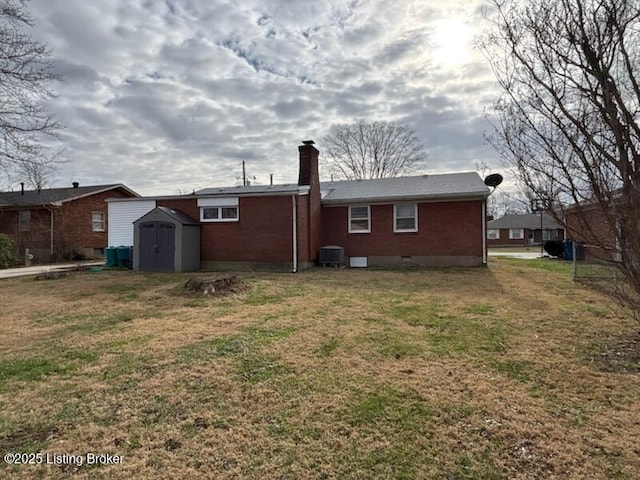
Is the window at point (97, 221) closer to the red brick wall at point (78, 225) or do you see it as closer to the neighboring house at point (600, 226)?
the red brick wall at point (78, 225)

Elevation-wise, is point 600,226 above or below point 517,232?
below

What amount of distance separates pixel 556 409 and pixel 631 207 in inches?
83.6

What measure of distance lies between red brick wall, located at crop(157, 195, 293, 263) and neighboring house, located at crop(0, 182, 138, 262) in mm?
9928

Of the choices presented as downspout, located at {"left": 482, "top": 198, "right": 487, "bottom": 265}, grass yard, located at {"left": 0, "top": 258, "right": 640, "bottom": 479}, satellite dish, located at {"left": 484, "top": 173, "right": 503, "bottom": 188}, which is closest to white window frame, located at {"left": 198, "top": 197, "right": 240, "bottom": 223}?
grass yard, located at {"left": 0, "top": 258, "right": 640, "bottom": 479}

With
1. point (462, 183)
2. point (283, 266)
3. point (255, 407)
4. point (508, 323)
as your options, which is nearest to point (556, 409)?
point (255, 407)

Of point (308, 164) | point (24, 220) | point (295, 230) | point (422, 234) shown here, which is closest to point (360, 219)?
point (422, 234)

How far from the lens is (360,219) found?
16.7 metres

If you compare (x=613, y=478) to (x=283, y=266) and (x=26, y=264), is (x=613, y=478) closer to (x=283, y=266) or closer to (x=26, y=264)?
(x=283, y=266)

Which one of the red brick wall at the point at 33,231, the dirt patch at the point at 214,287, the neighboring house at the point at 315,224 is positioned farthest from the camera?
the red brick wall at the point at 33,231

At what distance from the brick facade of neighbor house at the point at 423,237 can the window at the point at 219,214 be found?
4.29 meters

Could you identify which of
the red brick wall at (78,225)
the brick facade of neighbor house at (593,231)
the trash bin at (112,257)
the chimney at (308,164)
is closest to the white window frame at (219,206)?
the chimney at (308,164)

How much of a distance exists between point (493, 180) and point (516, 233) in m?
37.7

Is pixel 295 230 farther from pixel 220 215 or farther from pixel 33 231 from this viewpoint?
pixel 33 231

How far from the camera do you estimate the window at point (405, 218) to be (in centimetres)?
1588
